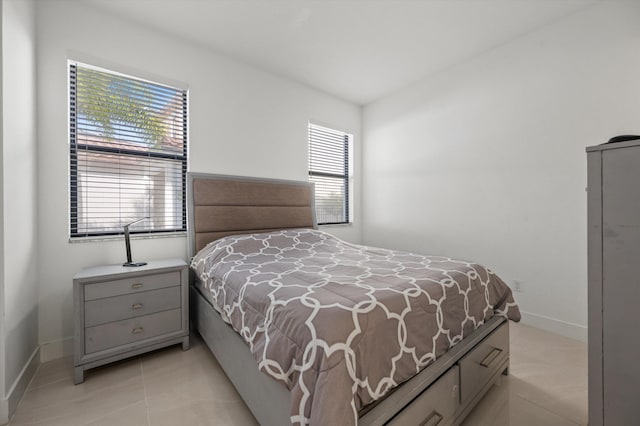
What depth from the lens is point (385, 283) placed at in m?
1.33

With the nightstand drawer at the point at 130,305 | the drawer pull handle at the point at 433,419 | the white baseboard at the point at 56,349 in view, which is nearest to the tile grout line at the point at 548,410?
the drawer pull handle at the point at 433,419

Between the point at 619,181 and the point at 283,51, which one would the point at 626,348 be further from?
the point at 283,51

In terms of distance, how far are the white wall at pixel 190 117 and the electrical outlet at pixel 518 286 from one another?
2.64 meters

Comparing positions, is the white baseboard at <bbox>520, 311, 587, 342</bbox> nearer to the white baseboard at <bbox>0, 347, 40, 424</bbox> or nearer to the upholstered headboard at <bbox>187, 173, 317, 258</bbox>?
the upholstered headboard at <bbox>187, 173, 317, 258</bbox>

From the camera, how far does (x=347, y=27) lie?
2396mm

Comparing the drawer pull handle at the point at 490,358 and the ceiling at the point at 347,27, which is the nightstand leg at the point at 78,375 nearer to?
the drawer pull handle at the point at 490,358

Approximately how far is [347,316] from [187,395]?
131 centimetres

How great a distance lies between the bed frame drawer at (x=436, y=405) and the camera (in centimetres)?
105

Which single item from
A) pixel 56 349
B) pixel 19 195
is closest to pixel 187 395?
pixel 56 349

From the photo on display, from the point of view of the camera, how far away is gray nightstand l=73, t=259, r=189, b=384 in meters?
1.71

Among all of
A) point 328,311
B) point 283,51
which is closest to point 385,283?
→ point 328,311

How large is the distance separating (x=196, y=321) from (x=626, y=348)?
2.60 m

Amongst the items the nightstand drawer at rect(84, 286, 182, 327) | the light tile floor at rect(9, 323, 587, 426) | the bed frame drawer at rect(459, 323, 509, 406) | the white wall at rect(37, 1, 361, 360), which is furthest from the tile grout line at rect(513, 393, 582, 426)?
the white wall at rect(37, 1, 361, 360)

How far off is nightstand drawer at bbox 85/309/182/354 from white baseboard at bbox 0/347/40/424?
0.32 meters
